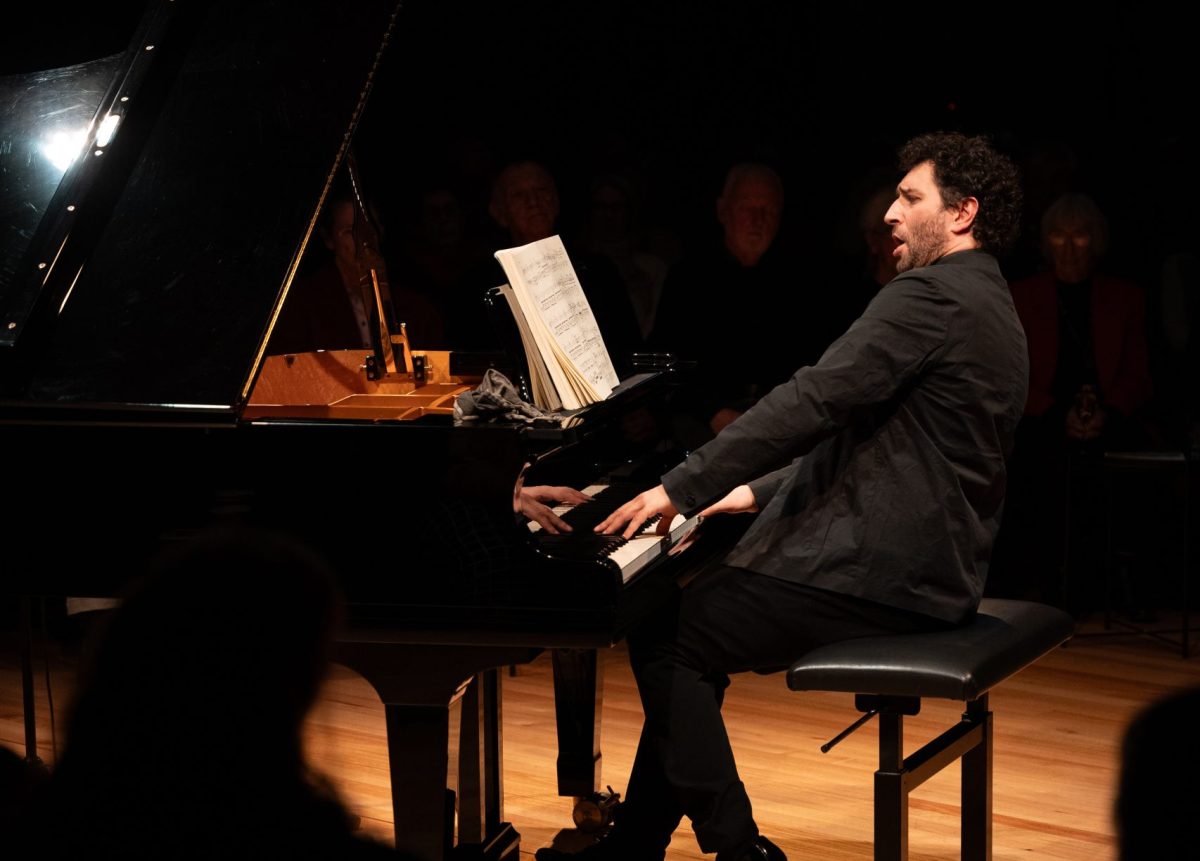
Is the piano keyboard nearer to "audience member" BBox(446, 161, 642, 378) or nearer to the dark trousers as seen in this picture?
the dark trousers

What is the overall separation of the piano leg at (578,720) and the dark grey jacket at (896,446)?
2.08ft

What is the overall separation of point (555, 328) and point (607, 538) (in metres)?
0.39

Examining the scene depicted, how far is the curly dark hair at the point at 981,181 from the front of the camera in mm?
2701

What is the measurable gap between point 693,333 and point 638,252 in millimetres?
1155

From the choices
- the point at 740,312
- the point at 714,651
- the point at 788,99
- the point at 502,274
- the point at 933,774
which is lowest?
the point at 933,774

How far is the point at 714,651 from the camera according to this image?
265 cm

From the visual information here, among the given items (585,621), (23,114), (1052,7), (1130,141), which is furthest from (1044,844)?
(1052,7)

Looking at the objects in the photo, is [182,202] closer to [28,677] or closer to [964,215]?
[28,677]

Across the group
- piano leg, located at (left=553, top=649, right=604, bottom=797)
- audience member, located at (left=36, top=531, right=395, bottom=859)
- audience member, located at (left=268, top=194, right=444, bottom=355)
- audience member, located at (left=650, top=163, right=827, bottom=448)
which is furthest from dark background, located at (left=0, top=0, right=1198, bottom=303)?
audience member, located at (left=36, top=531, right=395, bottom=859)

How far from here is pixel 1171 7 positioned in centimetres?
592

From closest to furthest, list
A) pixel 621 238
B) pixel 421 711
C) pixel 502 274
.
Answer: pixel 421 711 → pixel 502 274 → pixel 621 238

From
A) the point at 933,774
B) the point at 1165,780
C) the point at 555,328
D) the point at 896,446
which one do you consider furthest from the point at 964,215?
the point at 1165,780

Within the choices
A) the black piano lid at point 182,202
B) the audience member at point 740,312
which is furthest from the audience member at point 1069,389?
the black piano lid at point 182,202

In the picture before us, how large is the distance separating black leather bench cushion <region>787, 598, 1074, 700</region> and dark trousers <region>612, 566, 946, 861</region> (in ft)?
0.19
